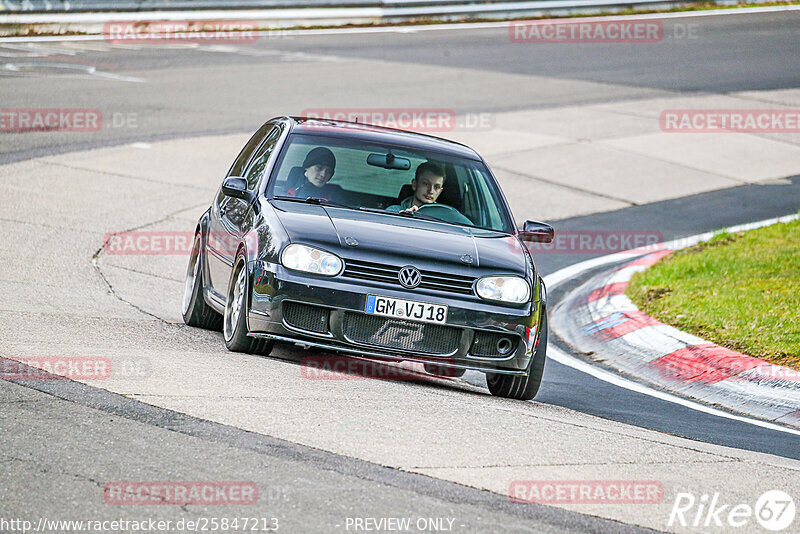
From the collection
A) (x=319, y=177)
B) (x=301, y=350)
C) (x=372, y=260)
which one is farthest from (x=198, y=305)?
(x=372, y=260)

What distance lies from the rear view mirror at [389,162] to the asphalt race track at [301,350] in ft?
4.59

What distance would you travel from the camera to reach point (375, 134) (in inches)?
348

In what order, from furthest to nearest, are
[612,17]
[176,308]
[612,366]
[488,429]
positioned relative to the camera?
1. [612,17]
2. [176,308]
3. [612,366]
4. [488,429]

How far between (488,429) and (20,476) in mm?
2356

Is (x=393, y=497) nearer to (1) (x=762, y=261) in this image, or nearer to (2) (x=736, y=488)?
(2) (x=736, y=488)

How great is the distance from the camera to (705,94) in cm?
2444

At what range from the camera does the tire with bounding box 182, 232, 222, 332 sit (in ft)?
29.7

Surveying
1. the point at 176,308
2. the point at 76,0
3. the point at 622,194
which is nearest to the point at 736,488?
the point at 176,308

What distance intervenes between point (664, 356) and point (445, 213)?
2.24 metres

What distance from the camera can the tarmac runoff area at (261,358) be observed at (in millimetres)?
5695

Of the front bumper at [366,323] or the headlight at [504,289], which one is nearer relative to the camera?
the front bumper at [366,323]

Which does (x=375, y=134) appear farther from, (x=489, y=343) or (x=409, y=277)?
(x=489, y=343)

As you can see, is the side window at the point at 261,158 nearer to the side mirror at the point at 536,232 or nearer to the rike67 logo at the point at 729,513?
the side mirror at the point at 536,232

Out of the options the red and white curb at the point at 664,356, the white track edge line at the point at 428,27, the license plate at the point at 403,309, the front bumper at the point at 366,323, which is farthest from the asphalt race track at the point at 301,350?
the white track edge line at the point at 428,27
